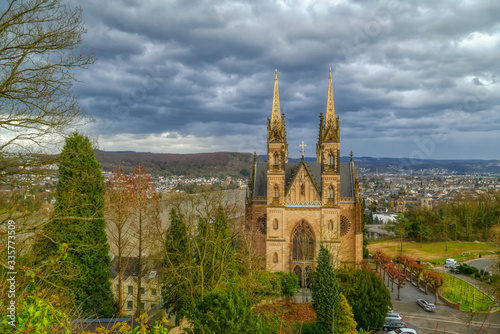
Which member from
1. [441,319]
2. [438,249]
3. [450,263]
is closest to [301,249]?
[441,319]

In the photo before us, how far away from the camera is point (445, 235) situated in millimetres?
63531

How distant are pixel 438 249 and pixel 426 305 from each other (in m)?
33.6

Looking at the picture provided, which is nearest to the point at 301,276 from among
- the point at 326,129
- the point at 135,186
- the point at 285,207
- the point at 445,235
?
the point at 285,207

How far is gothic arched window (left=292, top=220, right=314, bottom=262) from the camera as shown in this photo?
114ft

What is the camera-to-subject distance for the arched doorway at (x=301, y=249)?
34.5 m

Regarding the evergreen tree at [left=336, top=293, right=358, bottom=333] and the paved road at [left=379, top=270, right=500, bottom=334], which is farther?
the paved road at [left=379, top=270, right=500, bottom=334]

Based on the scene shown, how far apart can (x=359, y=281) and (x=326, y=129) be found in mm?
15703

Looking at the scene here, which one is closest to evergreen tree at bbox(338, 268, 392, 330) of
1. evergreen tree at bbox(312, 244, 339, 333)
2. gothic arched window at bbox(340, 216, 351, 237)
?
evergreen tree at bbox(312, 244, 339, 333)

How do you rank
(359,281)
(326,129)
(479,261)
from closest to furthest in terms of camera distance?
(359,281), (326,129), (479,261)

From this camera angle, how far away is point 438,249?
6000 cm

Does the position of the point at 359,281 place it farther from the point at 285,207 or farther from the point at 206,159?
the point at 206,159

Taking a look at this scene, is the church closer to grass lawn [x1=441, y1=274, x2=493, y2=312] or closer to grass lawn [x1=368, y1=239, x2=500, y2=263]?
grass lawn [x1=441, y1=274, x2=493, y2=312]

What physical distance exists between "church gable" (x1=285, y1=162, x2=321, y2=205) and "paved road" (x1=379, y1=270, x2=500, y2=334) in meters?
12.7

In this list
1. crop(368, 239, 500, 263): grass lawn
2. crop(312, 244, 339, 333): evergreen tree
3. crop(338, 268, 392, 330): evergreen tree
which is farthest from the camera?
crop(368, 239, 500, 263): grass lawn
